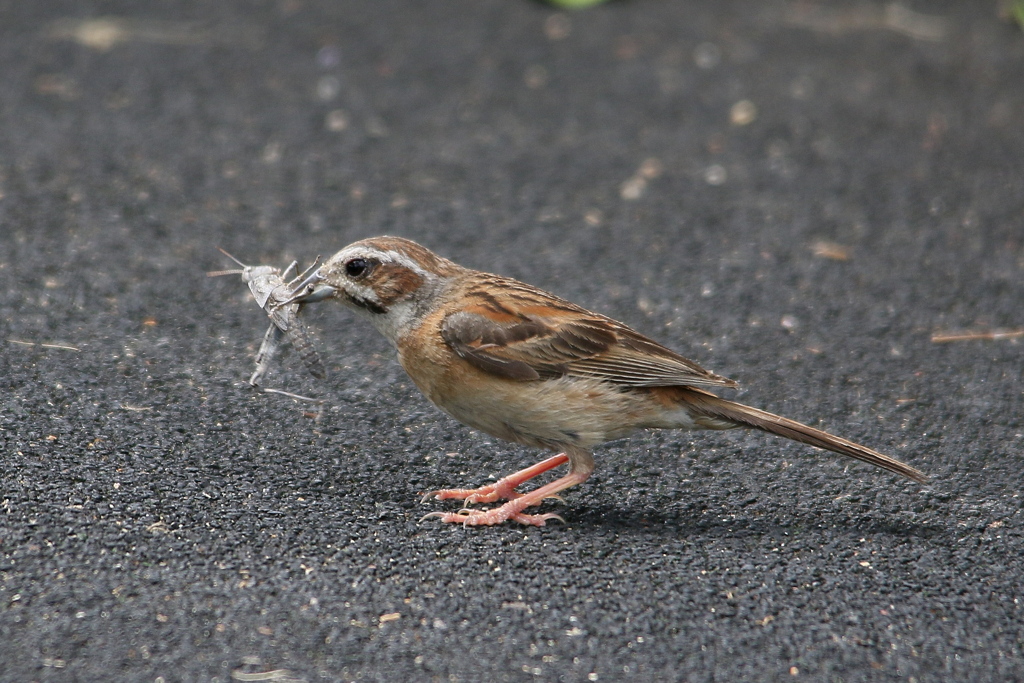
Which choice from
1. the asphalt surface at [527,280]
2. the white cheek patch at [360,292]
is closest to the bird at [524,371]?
the white cheek patch at [360,292]

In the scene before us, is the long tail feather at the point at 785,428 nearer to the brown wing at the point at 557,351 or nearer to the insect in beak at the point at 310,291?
the brown wing at the point at 557,351

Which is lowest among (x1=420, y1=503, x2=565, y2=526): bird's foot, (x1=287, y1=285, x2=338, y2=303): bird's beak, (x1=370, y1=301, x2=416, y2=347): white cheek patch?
(x1=420, y1=503, x2=565, y2=526): bird's foot

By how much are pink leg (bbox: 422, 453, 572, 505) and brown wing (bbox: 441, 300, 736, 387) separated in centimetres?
48

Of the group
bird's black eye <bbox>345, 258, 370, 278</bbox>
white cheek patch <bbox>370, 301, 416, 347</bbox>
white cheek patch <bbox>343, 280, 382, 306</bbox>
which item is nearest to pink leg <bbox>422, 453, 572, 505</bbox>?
white cheek patch <bbox>370, 301, 416, 347</bbox>

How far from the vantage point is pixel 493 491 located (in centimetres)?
506

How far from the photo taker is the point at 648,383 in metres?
5.01

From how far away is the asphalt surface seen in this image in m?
4.12

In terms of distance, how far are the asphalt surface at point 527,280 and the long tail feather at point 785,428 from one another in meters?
0.24

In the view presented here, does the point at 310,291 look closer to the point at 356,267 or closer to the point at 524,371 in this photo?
the point at 356,267

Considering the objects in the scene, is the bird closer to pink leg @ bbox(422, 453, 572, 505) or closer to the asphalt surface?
pink leg @ bbox(422, 453, 572, 505)

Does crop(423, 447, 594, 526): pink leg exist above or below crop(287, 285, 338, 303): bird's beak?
below

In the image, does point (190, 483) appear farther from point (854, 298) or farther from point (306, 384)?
point (854, 298)

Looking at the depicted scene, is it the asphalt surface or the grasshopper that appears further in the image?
the grasshopper

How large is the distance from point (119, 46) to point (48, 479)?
Answer: 599 centimetres
